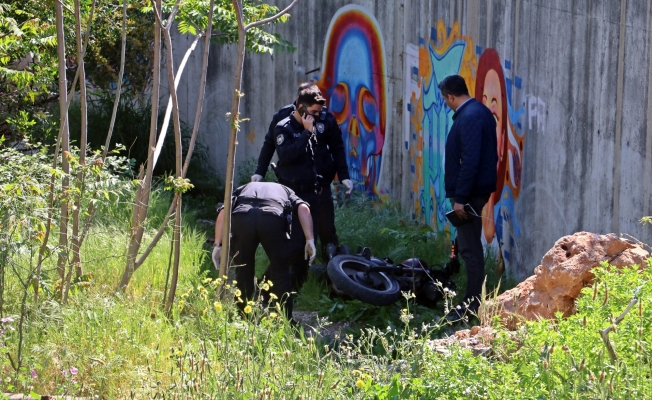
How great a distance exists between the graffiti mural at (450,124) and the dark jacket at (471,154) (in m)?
0.68

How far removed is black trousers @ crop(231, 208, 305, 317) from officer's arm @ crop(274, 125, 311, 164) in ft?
5.05

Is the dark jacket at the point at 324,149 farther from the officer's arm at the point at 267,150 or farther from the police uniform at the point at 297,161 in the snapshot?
the police uniform at the point at 297,161

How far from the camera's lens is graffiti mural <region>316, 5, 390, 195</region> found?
11.1 meters

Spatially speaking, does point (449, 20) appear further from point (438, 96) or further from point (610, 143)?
point (610, 143)

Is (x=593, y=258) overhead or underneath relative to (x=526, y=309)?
overhead

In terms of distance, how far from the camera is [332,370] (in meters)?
4.18

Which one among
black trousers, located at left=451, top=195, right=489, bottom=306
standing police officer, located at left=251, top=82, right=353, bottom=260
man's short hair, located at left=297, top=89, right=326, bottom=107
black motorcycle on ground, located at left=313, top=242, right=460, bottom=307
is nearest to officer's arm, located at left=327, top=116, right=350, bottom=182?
standing police officer, located at left=251, top=82, right=353, bottom=260

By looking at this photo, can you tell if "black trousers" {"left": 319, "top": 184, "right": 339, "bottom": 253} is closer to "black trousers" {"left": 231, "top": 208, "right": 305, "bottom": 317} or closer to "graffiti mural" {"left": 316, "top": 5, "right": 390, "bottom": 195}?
"black trousers" {"left": 231, "top": 208, "right": 305, "bottom": 317}

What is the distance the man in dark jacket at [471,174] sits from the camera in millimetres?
6988

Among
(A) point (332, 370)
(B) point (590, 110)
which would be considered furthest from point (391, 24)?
(A) point (332, 370)

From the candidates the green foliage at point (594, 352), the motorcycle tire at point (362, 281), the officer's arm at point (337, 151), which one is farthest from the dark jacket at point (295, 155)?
the green foliage at point (594, 352)

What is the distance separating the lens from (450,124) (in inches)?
361

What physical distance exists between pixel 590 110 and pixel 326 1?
6089 mm

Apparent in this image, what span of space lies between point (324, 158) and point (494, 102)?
163 centimetres
